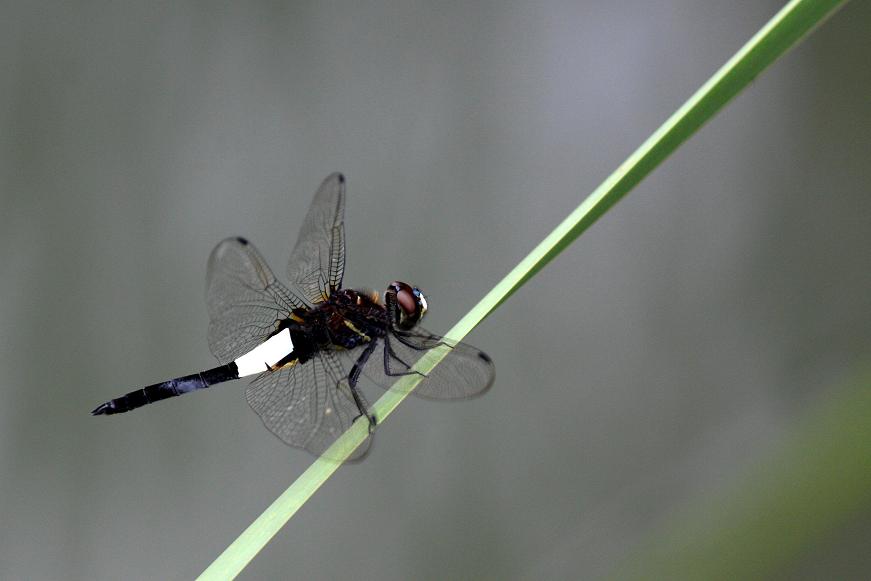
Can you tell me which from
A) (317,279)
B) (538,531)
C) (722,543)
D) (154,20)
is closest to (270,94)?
(154,20)

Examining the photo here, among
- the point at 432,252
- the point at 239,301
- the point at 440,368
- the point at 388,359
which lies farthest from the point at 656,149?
the point at 432,252

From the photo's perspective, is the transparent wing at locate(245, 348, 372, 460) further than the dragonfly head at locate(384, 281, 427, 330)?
No

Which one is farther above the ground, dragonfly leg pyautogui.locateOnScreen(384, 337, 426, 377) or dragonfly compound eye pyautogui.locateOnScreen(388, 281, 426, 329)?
dragonfly compound eye pyautogui.locateOnScreen(388, 281, 426, 329)

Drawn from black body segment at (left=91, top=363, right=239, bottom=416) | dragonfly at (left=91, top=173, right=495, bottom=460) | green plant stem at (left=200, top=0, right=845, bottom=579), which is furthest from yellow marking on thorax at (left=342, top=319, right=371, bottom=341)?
green plant stem at (left=200, top=0, right=845, bottom=579)

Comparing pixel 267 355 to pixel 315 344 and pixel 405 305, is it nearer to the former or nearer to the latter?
pixel 315 344

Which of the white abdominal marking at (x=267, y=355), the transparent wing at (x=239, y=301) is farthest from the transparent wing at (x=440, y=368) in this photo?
the transparent wing at (x=239, y=301)

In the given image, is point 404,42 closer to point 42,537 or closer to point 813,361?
point 813,361

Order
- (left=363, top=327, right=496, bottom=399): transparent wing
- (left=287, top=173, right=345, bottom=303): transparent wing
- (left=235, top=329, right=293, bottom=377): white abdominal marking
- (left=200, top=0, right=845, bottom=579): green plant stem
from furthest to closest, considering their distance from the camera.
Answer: (left=287, top=173, right=345, bottom=303): transparent wing < (left=235, top=329, right=293, bottom=377): white abdominal marking < (left=363, top=327, right=496, bottom=399): transparent wing < (left=200, top=0, right=845, bottom=579): green plant stem

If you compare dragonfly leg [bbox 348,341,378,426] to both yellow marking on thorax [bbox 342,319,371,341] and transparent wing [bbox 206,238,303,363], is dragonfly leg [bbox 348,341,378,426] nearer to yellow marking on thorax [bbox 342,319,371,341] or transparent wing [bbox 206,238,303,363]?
yellow marking on thorax [bbox 342,319,371,341]
